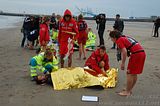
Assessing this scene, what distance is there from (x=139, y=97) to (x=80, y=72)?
5.53ft

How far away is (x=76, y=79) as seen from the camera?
7.79m

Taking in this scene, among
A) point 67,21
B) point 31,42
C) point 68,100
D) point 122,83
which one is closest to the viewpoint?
point 68,100

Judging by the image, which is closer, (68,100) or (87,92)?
(68,100)

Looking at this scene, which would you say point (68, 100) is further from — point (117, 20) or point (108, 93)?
point (117, 20)

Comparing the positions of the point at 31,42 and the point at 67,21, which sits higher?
the point at 67,21

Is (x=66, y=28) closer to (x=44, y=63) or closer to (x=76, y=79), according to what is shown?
(x=44, y=63)

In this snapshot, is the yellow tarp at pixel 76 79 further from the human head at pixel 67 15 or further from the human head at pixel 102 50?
the human head at pixel 67 15

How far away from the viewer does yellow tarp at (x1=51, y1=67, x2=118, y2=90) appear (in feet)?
25.1

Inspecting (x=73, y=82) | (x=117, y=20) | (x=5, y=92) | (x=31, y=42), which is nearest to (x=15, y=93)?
(x=5, y=92)

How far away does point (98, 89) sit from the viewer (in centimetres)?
758

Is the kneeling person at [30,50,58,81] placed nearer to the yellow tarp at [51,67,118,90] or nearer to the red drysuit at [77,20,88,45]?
the yellow tarp at [51,67,118,90]

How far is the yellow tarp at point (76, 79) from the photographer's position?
7.64m

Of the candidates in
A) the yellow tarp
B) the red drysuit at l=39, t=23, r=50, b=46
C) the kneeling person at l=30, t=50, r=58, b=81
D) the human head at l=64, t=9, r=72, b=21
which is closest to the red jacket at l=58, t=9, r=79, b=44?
the human head at l=64, t=9, r=72, b=21

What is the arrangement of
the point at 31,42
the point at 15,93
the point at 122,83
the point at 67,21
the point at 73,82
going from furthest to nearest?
the point at 31,42 → the point at 67,21 → the point at 122,83 → the point at 73,82 → the point at 15,93
